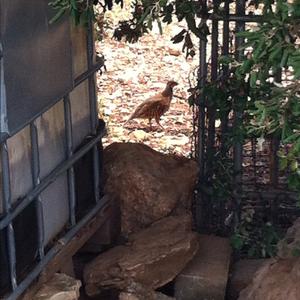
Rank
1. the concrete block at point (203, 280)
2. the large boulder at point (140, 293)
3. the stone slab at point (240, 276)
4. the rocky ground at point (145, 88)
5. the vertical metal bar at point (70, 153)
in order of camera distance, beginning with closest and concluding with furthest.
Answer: the vertical metal bar at point (70, 153), the large boulder at point (140, 293), the concrete block at point (203, 280), the stone slab at point (240, 276), the rocky ground at point (145, 88)

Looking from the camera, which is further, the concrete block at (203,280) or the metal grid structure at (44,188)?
the concrete block at (203,280)

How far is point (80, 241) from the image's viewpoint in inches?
200

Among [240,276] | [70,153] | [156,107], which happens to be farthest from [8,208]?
[156,107]

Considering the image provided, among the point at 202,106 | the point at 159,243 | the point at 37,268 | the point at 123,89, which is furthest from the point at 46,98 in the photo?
the point at 123,89

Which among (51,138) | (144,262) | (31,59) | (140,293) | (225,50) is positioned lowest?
(140,293)

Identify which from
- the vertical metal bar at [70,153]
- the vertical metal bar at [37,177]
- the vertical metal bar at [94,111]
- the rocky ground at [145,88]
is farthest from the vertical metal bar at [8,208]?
the rocky ground at [145,88]

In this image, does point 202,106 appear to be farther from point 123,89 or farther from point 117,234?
point 123,89

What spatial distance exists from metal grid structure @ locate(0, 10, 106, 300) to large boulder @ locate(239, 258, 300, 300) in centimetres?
95

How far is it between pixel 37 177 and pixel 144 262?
0.93 m

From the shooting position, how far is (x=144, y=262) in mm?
5113

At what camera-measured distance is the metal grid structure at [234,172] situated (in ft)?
18.9

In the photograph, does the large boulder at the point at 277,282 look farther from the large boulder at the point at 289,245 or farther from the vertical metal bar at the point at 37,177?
the vertical metal bar at the point at 37,177

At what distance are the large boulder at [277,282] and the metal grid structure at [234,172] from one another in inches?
33.5

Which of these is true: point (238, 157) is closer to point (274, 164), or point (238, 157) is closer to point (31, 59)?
point (274, 164)
